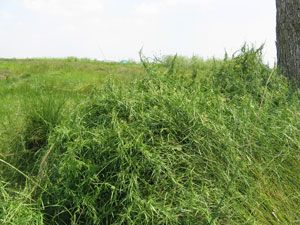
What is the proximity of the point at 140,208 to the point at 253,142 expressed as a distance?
1.17 m

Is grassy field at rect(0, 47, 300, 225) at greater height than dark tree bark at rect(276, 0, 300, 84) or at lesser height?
lesser

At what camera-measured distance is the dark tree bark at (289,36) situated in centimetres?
525

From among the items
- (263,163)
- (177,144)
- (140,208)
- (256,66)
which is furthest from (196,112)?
(256,66)

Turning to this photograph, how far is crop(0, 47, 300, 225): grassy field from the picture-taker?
3217mm

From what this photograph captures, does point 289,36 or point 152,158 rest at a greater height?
point 289,36

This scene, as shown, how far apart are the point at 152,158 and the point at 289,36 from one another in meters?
2.63

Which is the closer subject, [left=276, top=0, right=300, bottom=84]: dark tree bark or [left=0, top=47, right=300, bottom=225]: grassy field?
[left=0, top=47, right=300, bottom=225]: grassy field

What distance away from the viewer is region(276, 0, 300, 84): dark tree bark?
5254mm

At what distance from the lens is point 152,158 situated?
334cm

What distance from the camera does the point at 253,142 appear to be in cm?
389

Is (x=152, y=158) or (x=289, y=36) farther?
(x=289, y=36)

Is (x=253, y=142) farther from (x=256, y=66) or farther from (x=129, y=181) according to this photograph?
(x=256, y=66)

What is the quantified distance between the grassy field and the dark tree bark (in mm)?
906

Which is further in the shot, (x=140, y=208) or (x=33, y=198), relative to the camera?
(x=33, y=198)
